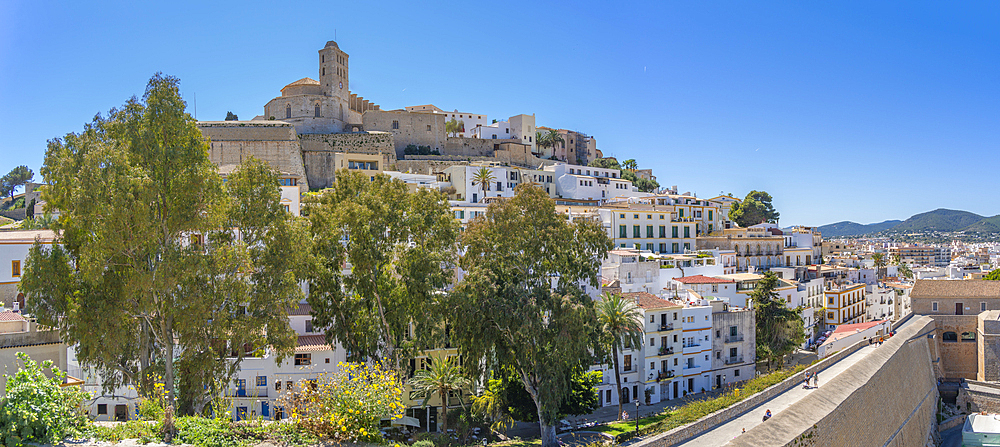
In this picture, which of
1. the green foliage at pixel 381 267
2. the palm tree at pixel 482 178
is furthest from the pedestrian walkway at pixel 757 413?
the palm tree at pixel 482 178

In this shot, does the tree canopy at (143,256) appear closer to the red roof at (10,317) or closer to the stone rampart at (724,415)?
the red roof at (10,317)

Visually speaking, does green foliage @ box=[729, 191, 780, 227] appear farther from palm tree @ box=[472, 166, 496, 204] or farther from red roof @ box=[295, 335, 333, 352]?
red roof @ box=[295, 335, 333, 352]

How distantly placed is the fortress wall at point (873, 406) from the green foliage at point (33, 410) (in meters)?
13.2

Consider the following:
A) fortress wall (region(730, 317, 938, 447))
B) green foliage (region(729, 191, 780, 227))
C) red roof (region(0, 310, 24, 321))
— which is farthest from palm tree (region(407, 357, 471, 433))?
green foliage (region(729, 191, 780, 227))

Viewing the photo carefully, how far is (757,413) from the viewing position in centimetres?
1975

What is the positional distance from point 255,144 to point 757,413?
51.0 m

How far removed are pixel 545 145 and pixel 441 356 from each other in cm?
5749

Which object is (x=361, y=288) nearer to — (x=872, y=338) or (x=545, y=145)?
(x=872, y=338)

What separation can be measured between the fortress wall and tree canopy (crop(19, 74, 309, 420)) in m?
12.5

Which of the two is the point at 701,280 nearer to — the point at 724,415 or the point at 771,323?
the point at 771,323

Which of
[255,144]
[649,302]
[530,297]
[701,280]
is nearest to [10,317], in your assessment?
[530,297]

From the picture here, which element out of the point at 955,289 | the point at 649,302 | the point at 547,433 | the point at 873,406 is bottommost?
the point at 547,433

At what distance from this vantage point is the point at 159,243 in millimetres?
15078

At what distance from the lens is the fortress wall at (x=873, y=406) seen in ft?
55.2
